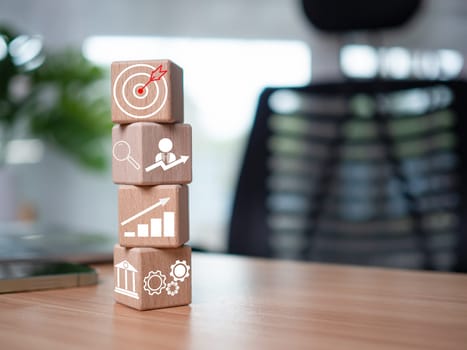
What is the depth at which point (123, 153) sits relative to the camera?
599mm

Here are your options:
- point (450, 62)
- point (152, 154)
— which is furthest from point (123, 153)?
point (450, 62)

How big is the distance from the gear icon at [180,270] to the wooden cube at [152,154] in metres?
0.09

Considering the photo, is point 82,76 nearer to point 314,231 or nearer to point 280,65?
point 280,65

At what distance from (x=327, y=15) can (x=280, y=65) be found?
0.92m

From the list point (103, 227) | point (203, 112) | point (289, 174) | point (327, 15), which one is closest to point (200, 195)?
point (203, 112)

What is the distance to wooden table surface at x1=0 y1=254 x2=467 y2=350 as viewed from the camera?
49 cm

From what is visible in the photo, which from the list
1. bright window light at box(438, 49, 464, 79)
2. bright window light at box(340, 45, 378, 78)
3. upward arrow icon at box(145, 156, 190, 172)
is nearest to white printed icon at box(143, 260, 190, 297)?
upward arrow icon at box(145, 156, 190, 172)

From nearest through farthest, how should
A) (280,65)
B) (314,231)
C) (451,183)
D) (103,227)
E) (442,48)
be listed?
(451,183) → (314,231) → (442,48) → (280,65) → (103,227)

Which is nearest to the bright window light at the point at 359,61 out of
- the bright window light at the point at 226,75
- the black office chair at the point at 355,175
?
the bright window light at the point at 226,75

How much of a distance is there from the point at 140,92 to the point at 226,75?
1.76 m

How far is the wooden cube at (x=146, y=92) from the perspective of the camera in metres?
0.59

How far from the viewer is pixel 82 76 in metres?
2.32

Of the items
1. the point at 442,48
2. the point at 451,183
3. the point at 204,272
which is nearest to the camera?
the point at 204,272

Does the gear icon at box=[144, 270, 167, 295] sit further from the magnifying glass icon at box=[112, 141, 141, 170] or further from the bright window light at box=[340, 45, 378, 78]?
the bright window light at box=[340, 45, 378, 78]
